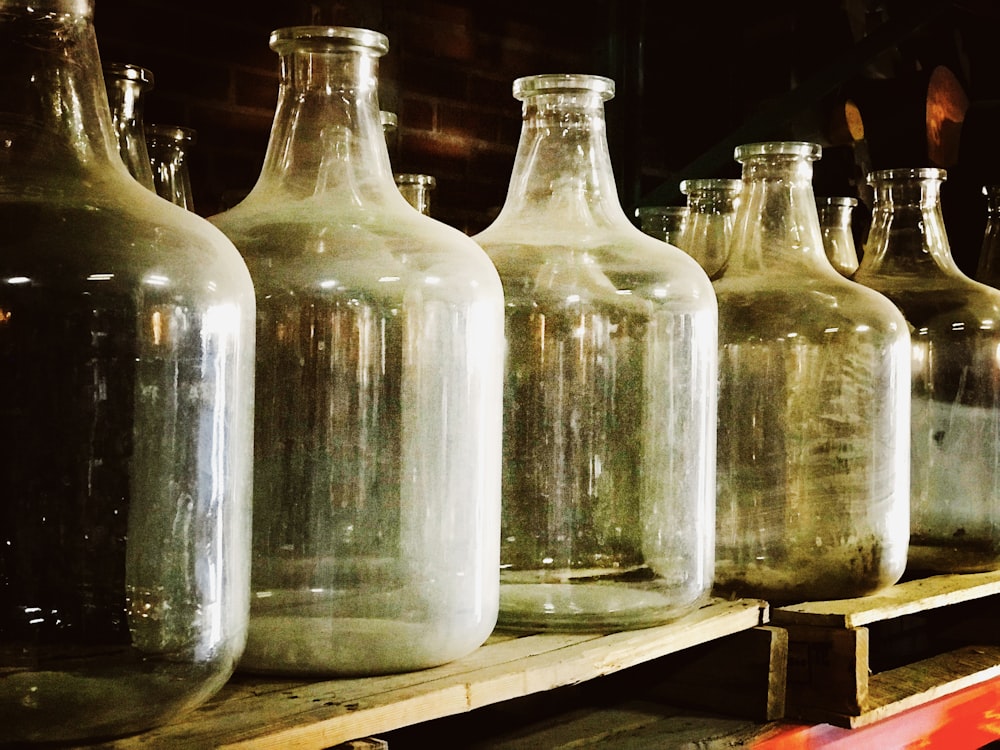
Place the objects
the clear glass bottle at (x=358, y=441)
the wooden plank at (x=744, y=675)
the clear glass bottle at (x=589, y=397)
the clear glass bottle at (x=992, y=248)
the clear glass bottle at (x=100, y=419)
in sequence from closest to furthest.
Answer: the clear glass bottle at (x=100, y=419)
the clear glass bottle at (x=358, y=441)
the clear glass bottle at (x=589, y=397)
the wooden plank at (x=744, y=675)
the clear glass bottle at (x=992, y=248)

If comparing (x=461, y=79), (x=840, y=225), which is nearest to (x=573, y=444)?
(x=840, y=225)

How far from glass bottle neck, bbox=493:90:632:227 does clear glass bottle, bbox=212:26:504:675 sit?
224 mm

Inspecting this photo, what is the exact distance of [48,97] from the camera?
2.26ft

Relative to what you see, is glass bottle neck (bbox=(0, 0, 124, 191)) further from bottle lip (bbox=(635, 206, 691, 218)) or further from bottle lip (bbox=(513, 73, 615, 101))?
bottle lip (bbox=(635, 206, 691, 218))

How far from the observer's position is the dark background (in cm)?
182

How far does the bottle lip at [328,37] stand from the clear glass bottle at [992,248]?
1234 millimetres

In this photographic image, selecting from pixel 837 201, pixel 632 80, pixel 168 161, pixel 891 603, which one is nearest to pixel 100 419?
pixel 168 161

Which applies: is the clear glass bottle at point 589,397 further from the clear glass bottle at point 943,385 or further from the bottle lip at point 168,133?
the clear glass bottle at point 943,385

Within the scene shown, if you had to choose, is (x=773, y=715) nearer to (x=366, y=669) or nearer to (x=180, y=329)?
(x=366, y=669)

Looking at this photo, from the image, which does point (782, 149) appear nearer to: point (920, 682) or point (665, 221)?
point (665, 221)

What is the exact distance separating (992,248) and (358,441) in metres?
1.32

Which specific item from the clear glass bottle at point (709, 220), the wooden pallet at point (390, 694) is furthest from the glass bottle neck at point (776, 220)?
the wooden pallet at point (390, 694)

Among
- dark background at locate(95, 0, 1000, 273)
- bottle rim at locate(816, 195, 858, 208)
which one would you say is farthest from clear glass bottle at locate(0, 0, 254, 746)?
bottle rim at locate(816, 195, 858, 208)

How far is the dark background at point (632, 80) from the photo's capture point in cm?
182
